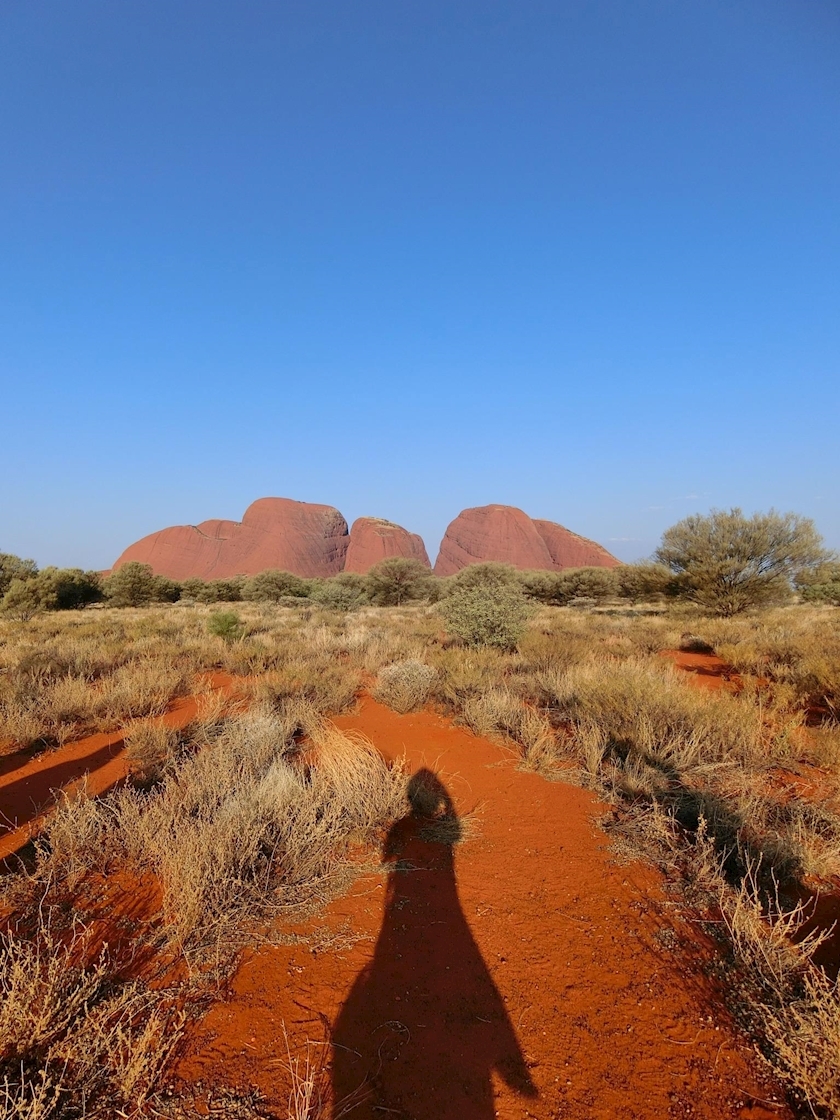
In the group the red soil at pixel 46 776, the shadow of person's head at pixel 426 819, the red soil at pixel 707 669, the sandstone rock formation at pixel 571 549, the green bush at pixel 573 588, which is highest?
the sandstone rock formation at pixel 571 549

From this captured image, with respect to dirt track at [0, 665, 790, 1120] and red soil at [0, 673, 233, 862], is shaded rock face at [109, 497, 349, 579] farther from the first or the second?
dirt track at [0, 665, 790, 1120]

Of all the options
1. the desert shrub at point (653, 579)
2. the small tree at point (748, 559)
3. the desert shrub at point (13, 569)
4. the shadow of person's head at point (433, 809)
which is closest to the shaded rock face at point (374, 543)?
the desert shrub at point (13, 569)

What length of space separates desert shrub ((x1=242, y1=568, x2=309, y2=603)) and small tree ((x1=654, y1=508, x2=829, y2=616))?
78.3 ft

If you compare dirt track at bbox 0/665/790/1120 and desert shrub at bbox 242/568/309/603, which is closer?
dirt track at bbox 0/665/790/1120

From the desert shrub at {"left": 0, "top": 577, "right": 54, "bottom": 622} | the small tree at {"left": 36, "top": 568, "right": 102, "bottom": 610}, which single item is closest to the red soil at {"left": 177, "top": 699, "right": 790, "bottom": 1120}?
the desert shrub at {"left": 0, "top": 577, "right": 54, "bottom": 622}

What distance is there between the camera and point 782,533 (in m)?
16.8

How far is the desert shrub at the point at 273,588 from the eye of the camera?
33.4m

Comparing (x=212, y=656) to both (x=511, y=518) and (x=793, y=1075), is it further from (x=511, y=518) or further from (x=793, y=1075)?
(x=511, y=518)

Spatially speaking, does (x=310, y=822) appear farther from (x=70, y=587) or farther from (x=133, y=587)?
(x=133, y=587)

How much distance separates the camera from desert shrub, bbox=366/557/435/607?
31.4 meters

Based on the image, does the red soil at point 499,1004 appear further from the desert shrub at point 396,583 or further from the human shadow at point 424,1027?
the desert shrub at point 396,583

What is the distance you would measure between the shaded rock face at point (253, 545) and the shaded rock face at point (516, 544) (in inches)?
680

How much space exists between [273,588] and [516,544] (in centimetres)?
3942

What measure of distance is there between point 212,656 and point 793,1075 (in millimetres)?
10326
